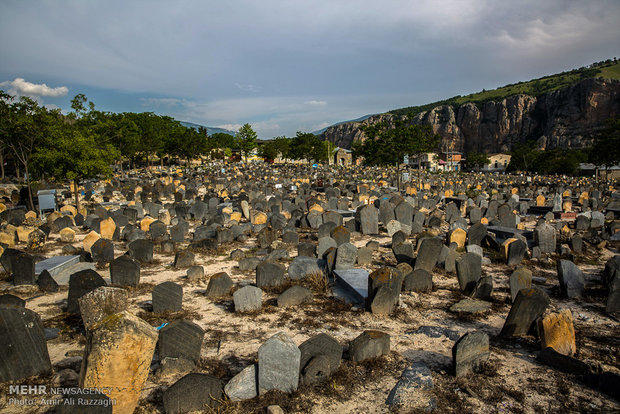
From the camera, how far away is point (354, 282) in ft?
23.2

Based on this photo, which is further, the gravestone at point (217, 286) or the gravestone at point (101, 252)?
the gravestone at point (101, 252)

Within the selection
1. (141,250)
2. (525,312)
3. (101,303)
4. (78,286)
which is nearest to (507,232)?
(525,312)

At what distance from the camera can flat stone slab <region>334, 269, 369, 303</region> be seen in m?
6.62

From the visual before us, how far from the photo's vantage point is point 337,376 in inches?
165

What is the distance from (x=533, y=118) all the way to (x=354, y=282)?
429ft

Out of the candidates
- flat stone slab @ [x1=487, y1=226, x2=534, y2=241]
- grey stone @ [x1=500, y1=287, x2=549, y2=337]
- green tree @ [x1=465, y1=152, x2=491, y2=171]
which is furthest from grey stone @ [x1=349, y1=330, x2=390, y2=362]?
green tree @ [x1=465, y1=152, x2=491, y2=171]

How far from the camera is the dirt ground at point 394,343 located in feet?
12.3

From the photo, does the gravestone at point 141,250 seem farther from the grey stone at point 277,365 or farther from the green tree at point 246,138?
the green tree at point 246,138

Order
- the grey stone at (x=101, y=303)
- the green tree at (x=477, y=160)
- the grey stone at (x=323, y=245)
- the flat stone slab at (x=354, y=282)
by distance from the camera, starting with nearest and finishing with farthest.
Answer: the grey stone at (x=101, y=303), the flat stone slab at (x=354, y=282), the grey stone at (x=323, y=245), the green tree at (x=477, y=160)

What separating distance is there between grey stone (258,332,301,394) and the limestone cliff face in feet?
283

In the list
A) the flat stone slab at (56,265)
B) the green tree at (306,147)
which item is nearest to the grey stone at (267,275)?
the flat stone slab at (56,265)

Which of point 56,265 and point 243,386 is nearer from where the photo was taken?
point 243,386

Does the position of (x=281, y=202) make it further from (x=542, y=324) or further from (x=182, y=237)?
(x=542, y=324)

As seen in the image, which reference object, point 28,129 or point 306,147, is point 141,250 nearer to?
point 28,129
